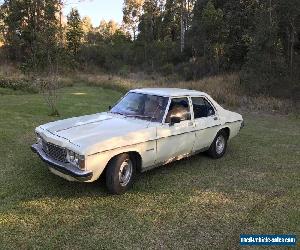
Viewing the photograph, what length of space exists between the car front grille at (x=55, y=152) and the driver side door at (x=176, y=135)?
168 cm

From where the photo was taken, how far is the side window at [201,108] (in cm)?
792

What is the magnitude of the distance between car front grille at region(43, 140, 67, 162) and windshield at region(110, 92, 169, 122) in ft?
5.63

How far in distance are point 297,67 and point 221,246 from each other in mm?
19802

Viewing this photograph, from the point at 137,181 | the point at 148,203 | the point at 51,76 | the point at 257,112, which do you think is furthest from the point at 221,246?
the point at 257,112

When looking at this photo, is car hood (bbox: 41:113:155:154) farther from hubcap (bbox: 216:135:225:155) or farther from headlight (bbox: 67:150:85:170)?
hubcap (bbox: 216:135:225:155)

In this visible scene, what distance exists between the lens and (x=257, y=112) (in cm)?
1758

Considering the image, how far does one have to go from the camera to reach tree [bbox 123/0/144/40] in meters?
58.2

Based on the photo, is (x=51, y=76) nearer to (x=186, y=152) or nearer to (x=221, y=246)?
(x=186, y=152)

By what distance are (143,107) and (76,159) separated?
2.12 meters

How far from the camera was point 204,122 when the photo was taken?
794cm

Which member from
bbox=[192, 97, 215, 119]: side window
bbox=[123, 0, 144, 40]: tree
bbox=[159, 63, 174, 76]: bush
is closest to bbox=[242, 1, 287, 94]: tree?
bbox=[192, 97, 215, 119]: side window

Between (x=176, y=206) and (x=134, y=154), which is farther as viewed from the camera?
(x=134, y=154)

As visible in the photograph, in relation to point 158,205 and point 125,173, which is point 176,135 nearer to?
point 125,173

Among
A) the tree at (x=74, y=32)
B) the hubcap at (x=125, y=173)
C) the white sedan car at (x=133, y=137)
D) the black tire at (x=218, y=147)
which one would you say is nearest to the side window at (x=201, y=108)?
the white sedan car at (x=133, y=137)
